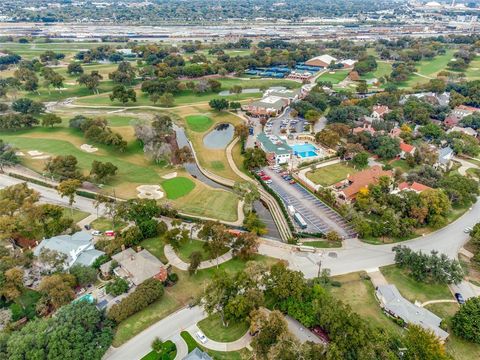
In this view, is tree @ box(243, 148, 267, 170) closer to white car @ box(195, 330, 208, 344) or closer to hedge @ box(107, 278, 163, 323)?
hedge @ box(107, 278, 163, 323)

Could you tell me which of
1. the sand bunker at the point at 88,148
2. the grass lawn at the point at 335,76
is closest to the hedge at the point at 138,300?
the sand bunker at the point at 88,148

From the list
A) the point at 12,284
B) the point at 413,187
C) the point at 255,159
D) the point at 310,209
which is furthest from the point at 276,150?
the point at 12,284

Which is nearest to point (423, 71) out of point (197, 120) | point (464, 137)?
point (464, 137)

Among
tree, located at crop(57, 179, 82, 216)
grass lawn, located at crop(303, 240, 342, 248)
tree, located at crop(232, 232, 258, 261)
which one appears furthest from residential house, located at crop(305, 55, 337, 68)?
tree, located at crop(232, 232, 258, 261)

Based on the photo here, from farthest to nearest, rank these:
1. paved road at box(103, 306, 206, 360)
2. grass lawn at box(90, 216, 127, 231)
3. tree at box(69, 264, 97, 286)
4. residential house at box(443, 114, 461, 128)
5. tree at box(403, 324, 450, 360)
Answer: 1. residential house at box(443, 114, 461, 128)
2. grass lawn at box(90, 216, 127, 231)
3. tree at box(69, 264, 97, 286)
4. paved road at box(103, 306, 206, 360)
5. tree at box(403, 324, 450, 360)

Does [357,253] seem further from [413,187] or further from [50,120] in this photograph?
[50,120]

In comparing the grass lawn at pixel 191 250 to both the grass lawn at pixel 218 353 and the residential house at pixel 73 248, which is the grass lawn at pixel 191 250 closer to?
the residential house at pixel 73 248

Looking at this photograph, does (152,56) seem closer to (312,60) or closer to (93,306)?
(312,60)
